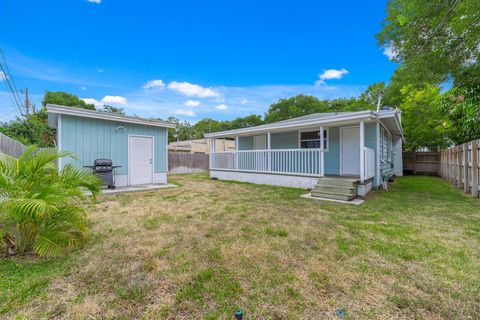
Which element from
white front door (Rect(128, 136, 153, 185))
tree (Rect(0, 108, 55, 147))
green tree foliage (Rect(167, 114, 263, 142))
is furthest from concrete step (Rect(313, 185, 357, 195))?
green tree foliage (Rect(167, 114, 263, 142))

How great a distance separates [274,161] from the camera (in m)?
8.80

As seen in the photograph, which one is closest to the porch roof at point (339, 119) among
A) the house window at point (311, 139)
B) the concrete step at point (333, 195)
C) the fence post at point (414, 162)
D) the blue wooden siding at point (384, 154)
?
the blue wooden siding at point (384, 154)

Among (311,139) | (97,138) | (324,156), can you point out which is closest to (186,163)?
(97,138)

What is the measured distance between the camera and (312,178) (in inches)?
293

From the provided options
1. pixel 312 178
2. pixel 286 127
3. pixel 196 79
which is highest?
pixel 196 79

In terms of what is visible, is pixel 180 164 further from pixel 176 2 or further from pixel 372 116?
pixel 372 116

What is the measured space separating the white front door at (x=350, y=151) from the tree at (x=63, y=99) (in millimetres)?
24435

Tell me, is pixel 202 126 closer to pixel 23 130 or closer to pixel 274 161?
pixel 23 130

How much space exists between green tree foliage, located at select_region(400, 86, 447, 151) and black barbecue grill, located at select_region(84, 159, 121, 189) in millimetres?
16275

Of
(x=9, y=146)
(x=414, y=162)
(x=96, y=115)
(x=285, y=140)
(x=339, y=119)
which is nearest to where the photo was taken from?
(x=9, y=146)

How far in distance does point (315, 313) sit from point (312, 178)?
19.9 ft

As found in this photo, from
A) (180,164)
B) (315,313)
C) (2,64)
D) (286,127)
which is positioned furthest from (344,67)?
(2,64)

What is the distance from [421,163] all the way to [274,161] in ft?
35.7

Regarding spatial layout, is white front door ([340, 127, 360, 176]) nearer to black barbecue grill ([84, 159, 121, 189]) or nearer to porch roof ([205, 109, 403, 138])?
porch roof ([205, 109, 403, 138])
